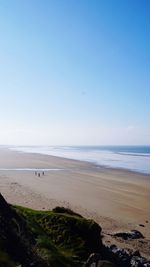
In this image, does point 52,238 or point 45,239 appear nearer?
point 45,239

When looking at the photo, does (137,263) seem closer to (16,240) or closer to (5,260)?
(16,240)

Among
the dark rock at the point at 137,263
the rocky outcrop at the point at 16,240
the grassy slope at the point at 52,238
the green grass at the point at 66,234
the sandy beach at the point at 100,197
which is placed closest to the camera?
the rocky outcrop at the point at 16,240

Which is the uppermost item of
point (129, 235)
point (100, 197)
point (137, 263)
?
point (137, 263)

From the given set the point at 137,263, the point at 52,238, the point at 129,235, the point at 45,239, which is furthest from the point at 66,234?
the point at 129,235

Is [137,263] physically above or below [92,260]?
below

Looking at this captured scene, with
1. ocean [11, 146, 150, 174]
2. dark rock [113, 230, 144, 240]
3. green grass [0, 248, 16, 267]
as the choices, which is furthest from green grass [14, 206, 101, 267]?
ocean [11, 146, 150, 174]

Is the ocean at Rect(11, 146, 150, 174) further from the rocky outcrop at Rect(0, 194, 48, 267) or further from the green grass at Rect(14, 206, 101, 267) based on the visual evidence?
the rocky outcrop at Rect(0, 194, 48, 267)

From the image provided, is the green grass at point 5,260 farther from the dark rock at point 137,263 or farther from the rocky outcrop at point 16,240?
the dark rock at point 137,263

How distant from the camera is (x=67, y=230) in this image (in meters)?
12.9

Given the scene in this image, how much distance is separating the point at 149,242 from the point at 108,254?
25.6 feet

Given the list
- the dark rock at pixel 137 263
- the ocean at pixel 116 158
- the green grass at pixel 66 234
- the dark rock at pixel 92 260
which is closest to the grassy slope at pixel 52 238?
the green grass at pixel 66 234

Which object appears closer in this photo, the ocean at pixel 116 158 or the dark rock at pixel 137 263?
the dark rock at pixel 137 263

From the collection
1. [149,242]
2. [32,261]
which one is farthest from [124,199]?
[32,261]

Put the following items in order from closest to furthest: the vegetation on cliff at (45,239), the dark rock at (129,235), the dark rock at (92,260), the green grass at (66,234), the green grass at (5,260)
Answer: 1. the green grass at (5,260)
2. the vegetation on cliff at (45,239)
3. the dark rock at (92,260)
4. the green grass at (66,234)
5. the dark rock at (129,235)
